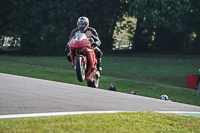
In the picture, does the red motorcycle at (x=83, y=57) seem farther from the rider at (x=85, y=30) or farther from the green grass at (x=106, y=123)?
the green grass at (x=106, y=123)

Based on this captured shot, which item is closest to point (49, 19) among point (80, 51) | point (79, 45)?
point (80, 51)

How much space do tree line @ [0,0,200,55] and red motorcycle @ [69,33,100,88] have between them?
22429mm

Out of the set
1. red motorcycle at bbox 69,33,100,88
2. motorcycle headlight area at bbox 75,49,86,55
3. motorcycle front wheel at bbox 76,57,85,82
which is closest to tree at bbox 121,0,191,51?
red motorcycle at bbox 69,33,100,88

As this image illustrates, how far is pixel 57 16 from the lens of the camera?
A: 1447 inches

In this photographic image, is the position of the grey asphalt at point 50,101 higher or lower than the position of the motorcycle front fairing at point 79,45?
lower

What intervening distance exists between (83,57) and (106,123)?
4.09 m

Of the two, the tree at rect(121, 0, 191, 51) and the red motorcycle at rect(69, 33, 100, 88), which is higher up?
the tree at rect(121, 0, 191, 51)

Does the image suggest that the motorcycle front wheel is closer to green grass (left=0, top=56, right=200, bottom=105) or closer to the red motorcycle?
the red motorcycle

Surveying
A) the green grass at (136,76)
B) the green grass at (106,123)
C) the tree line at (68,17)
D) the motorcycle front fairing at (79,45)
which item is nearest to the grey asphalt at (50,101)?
the green grass at (106,123)

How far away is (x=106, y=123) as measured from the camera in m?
6.13

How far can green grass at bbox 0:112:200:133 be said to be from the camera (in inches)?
216

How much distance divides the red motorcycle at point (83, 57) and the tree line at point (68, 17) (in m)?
22.4

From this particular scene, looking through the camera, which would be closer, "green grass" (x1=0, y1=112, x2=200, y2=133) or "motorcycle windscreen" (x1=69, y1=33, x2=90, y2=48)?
"green grass" (x1=0, y1=112, x2=200, y2=133)

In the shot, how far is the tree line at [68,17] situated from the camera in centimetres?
3272
